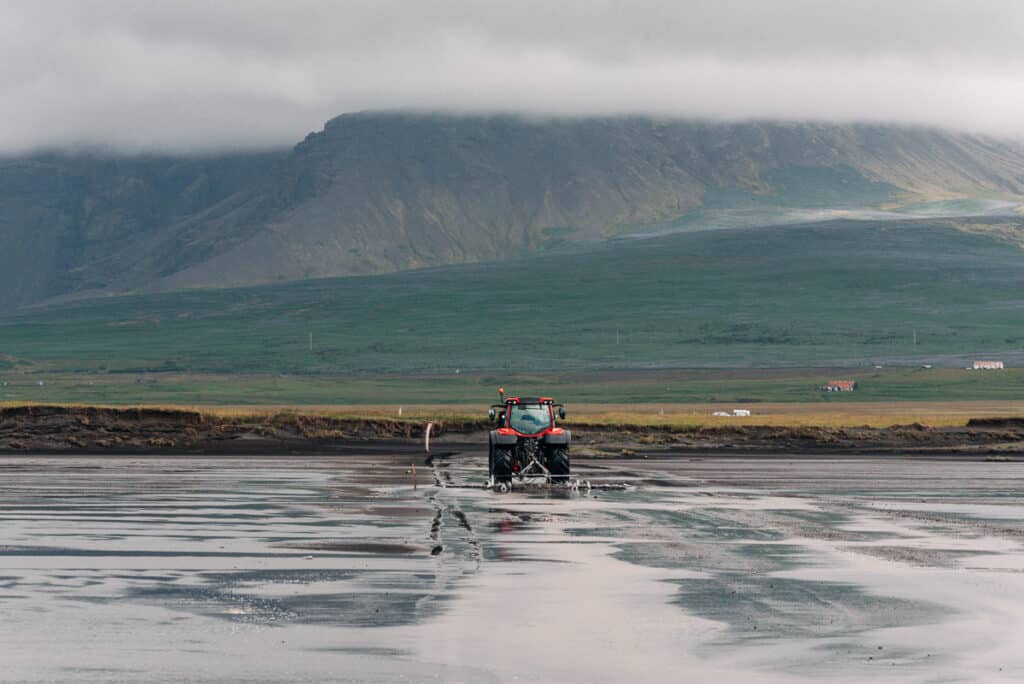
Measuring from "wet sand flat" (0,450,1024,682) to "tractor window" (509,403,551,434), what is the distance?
293 cm

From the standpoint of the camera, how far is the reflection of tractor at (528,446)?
4819 cm

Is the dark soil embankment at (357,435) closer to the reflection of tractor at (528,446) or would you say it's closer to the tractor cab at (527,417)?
the tractor cab at (527,417)

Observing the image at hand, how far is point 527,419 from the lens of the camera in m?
48.9

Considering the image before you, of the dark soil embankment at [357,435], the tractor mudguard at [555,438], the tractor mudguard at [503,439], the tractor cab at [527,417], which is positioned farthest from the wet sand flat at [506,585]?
the dark soil embankment at [357,435]

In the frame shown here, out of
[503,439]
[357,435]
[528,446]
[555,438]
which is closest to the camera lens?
[503,439]

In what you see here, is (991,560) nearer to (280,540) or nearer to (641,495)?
(280,540)

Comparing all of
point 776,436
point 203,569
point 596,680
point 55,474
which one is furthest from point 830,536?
point 776,436

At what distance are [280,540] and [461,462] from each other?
1282 inches

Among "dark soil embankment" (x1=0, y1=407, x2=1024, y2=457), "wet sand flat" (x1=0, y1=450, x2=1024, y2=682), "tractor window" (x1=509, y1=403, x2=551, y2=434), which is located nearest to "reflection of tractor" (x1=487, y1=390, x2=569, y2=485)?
"tractor window" (x1=509, y1=403, x2=551, y2=434)

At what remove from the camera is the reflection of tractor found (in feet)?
158

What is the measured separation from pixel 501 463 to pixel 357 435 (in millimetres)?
40248

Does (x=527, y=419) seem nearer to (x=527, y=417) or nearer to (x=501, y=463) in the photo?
(x=527, y=417)

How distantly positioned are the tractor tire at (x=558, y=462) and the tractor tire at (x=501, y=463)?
118cm

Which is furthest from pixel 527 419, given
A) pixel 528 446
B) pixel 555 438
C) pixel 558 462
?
pixel 558 462
